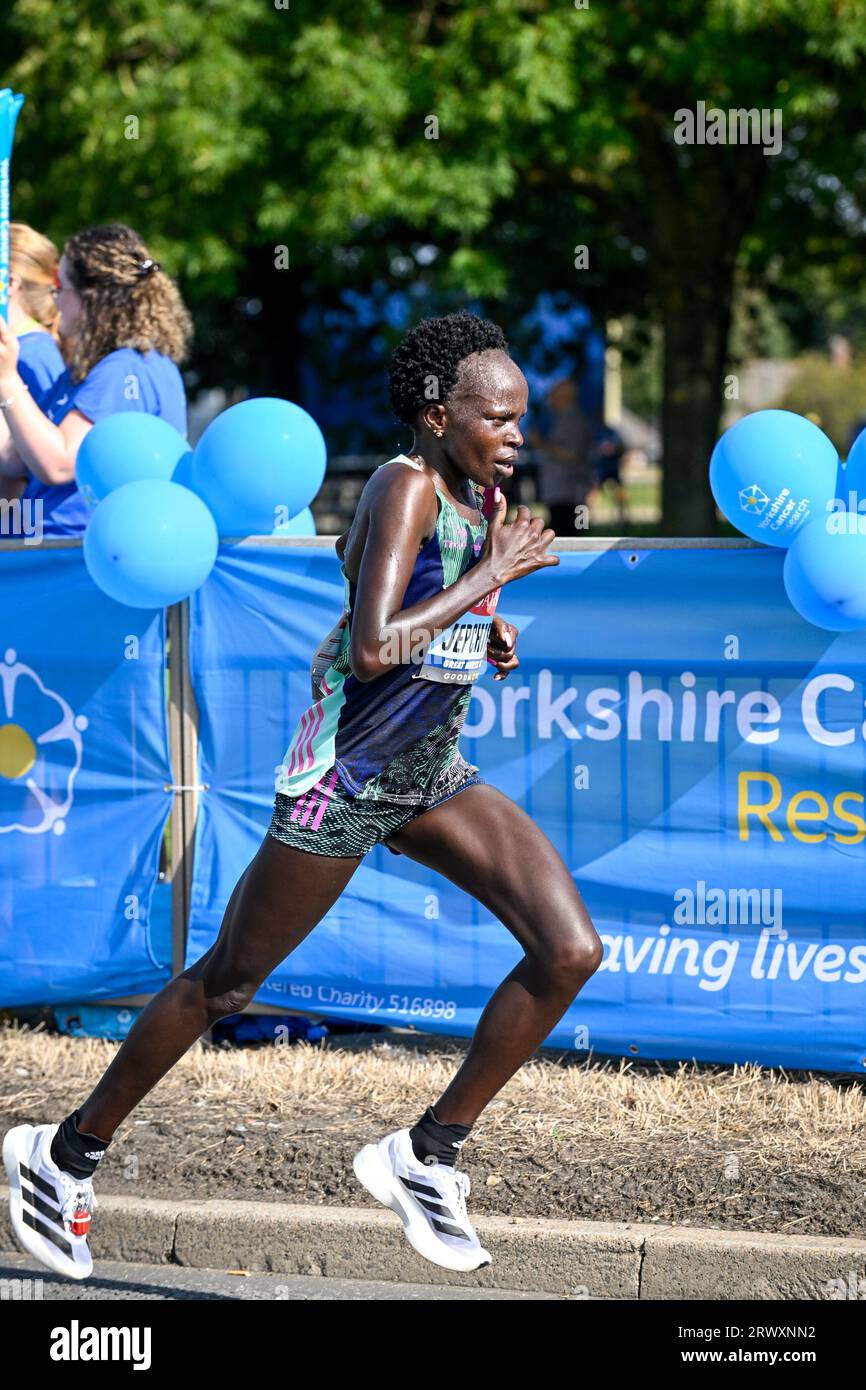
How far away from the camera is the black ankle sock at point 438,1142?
3783 millimetres

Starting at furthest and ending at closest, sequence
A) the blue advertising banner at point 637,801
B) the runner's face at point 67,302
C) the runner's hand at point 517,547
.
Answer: the runner's face at point 67,302 < the blue advertising banner at point 637,801 < the runner's hand at point 517,547

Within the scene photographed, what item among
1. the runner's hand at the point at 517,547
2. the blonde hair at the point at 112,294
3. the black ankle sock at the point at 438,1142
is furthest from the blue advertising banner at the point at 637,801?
the runner's hand at the point at 517,547

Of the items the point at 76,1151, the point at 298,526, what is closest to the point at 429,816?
the point at 76,1151

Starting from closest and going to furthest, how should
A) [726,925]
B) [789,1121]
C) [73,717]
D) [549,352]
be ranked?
[789,1121] → [726,925] → [73,717] → [549,352]

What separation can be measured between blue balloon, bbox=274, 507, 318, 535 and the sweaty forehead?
2.09 m

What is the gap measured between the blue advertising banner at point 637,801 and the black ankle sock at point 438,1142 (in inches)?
58.7

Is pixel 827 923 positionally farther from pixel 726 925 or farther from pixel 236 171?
pixel 236 171

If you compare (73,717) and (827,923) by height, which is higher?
(73,717)

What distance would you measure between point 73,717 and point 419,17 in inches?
393

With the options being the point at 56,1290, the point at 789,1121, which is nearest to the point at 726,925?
the point at 789,1121

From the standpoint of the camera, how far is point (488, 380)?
→ 364 centimetres

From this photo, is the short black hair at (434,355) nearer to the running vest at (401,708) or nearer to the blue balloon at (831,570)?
the running vest at (401,708)

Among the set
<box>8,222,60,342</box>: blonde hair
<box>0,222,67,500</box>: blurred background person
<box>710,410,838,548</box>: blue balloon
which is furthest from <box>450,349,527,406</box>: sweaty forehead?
<box>8,222,60,342</box>: blonde hair

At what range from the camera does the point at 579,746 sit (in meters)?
5.23
